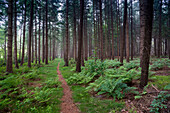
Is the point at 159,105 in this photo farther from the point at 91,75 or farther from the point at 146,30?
the point at 91,75

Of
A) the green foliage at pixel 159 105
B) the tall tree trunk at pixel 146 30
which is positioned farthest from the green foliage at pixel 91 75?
the green foliage at pixel 159 105

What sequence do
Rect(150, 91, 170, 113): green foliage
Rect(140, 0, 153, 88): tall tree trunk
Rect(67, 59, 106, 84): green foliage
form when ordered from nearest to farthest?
Rect(150, 91, 170, 113): green foliage → Rect(140, 0, 153, 88): tall tree trunk → Rect(67, 59, 106, 84): green foliage

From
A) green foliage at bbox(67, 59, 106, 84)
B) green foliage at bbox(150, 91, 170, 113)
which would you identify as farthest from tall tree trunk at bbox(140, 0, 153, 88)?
green foliage at bbox(67, 59, 106, 84)

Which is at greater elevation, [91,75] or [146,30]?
[146,30]

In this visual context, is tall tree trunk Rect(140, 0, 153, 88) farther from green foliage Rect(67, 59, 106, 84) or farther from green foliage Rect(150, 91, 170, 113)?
green foliage Rect(67, 59, 106, 84)

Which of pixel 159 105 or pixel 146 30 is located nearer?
pixel 159 105

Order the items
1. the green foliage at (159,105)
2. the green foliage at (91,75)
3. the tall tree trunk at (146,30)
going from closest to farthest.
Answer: the green foliage at (159,105) < the tall tree trunk at (146,30) < the green foliage at (91,75)

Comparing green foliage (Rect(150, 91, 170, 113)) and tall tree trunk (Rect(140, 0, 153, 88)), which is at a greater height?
tall tree trunk (Rect(140, 0, 153, 88))

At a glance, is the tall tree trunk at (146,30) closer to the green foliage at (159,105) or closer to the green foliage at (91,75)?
the green foliage at (159,105)

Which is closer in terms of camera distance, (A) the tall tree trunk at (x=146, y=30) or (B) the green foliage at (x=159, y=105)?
(B) the green foliage at (x=159, y=105)

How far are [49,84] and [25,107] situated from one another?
2746 mm

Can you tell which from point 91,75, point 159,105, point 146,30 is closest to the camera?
point 159,105

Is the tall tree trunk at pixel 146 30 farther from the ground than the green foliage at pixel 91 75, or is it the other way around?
the tall tree trunk at pixel 146 30

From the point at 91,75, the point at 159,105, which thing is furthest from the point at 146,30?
the point at 91,75
